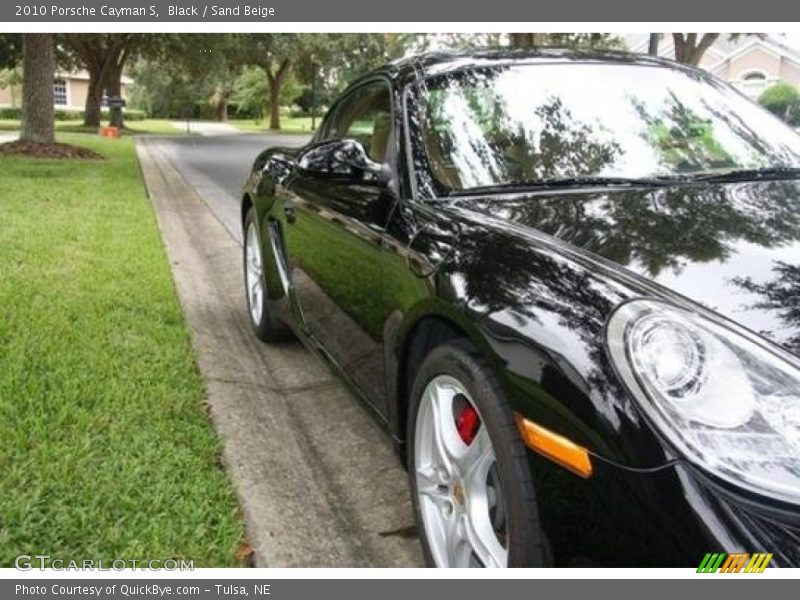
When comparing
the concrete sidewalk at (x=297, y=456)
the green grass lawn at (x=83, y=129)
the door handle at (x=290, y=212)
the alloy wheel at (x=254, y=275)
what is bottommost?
the green grass lawn at (x=83, y=129)

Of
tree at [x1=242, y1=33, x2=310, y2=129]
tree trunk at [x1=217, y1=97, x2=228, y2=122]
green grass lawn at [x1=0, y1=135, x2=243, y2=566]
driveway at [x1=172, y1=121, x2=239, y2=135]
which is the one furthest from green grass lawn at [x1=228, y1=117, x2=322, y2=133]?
green grass lawn at [x1=0, y1=135, x2=243, y2=566]

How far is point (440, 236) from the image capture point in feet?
7.52

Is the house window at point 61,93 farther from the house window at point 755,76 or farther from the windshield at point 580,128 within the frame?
the windshield at point 580,128

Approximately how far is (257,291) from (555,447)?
129 inches

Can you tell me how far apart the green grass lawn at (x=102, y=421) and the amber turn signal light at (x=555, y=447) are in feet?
3.60

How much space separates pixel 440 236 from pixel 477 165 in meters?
0.53

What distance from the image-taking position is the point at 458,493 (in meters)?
2.09

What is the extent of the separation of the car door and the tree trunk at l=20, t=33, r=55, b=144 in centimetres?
1254

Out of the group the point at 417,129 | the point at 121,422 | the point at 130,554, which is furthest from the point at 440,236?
the point at 121,422

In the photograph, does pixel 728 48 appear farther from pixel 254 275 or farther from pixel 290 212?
pixel 290 212

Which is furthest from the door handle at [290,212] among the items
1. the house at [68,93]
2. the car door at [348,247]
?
the house at [68,93]

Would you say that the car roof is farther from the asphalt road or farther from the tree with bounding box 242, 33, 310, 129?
the tree with bounding box 242, 33, 310, 129

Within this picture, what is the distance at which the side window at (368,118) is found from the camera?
317cm

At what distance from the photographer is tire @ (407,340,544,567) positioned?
1731 mm
